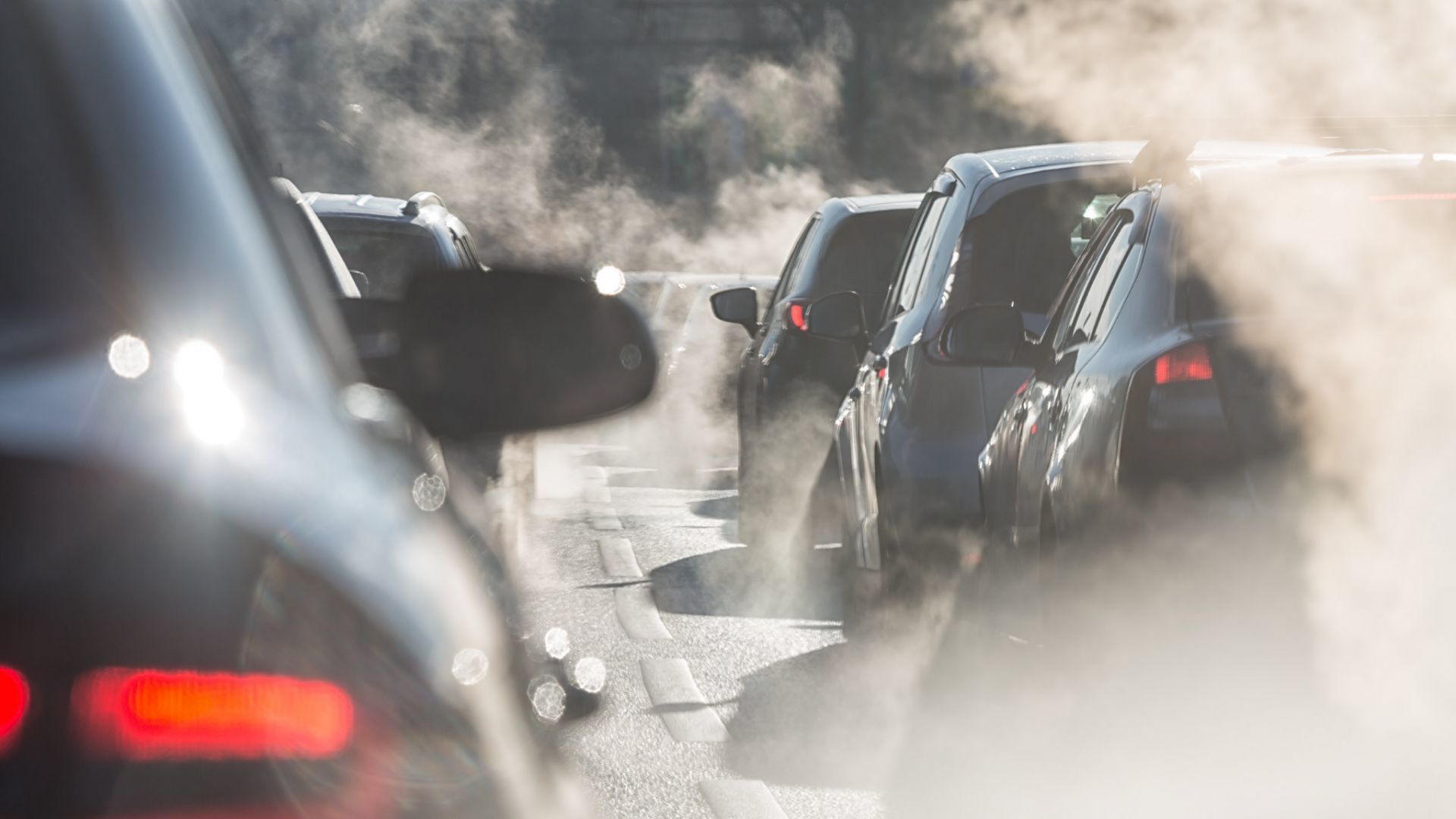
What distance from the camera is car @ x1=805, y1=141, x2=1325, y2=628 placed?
7.09 metres

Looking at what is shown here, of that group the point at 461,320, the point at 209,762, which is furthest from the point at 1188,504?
the point at 209,762

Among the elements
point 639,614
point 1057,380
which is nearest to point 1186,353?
point 1057,380

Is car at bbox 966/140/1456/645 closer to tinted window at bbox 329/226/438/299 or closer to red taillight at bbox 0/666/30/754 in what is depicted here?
red taillight at bbox 0/666/30/754

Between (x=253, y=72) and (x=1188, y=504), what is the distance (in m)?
36.1

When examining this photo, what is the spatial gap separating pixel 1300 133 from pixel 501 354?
15.6ft

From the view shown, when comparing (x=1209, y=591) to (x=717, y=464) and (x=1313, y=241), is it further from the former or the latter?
(x=717, y=464)

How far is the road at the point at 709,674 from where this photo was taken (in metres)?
5.87

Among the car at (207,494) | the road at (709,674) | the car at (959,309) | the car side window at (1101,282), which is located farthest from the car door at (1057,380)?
the car at (207,494)

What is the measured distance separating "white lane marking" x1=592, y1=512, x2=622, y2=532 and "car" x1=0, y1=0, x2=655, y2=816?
1060 cm

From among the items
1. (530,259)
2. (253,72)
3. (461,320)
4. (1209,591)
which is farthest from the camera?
(530,259)

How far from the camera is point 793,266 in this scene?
1120 cm

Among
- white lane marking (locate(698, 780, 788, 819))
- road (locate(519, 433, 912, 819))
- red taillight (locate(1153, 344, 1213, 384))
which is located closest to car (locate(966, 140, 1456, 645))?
red taillight (locate(1153, 344, 1213, 384))

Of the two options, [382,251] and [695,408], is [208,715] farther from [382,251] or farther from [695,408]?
[695,408]

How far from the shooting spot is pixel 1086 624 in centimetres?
468
